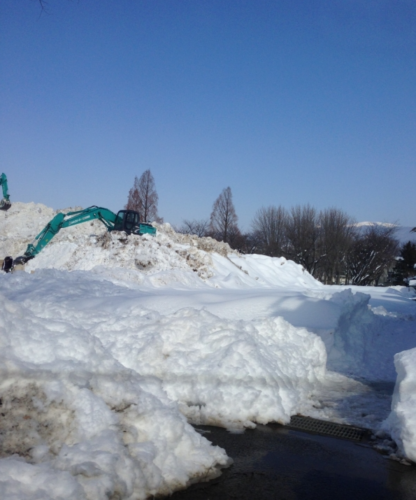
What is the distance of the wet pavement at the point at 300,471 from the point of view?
3.89m

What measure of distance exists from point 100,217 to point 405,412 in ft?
65.1

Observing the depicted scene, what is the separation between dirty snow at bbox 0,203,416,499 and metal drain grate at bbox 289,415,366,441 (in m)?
0.20

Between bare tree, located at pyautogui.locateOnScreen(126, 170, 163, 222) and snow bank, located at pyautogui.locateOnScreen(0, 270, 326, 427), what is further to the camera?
bare tree, located at pyautogui.locateOnScreen(126, 170, 163, 222)

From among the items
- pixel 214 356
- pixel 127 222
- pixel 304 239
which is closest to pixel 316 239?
pixel 304 239

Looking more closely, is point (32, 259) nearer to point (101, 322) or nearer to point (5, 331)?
point (101, 322)

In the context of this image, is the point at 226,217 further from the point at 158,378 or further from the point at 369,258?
the point at 158,378

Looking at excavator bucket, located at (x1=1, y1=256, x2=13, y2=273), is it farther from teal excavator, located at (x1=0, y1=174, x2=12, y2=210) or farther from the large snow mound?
teal excavator, located at (x1=0, y1=174, x2=12, y2=210)

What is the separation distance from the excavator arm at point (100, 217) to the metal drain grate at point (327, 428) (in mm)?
17699

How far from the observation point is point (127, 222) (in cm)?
2244

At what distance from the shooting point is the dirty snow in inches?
143

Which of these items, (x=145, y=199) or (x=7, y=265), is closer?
(x=7, y=265)

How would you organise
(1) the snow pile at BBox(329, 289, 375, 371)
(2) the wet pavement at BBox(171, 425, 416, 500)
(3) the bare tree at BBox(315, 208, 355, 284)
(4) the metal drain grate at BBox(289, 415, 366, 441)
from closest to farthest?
(2) the wet pavement at BBox(171, 425, 416, 500) → (4) the metal drain grate at BBox(289, 415, 366, 441) → (1) the snow pile at BBox(329, 289, 375, 371) → (3) the bare tree at BBox(315, 208, 355, 284)

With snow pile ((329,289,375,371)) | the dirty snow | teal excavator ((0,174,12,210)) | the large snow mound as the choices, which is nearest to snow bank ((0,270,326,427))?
the dirty snow

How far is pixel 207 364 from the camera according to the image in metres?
6.09
